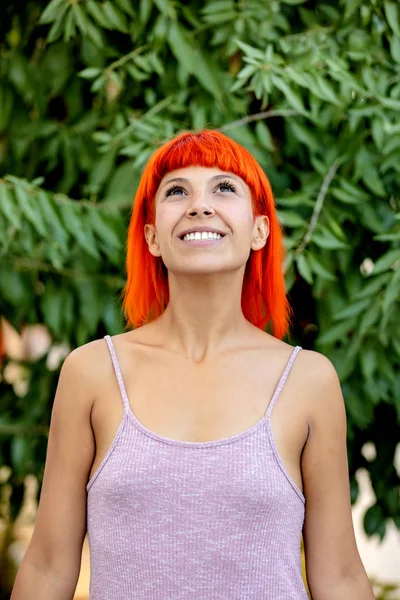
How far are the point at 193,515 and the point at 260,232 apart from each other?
538 mm

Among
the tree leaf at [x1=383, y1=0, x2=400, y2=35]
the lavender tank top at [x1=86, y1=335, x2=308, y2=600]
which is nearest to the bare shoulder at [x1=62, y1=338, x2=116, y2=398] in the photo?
the lavender tank top at [x1=86, y1=335, x2=308, y2=600]

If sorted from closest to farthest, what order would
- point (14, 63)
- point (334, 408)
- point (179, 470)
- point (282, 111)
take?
point (179, 470) < point (334, 408) < point (282, 111) < point (14, 63)

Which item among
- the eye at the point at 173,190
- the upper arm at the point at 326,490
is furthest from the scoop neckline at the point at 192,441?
the eye at the point at 173,190

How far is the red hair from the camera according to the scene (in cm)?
167

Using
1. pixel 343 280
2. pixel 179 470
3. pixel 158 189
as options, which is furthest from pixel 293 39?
pixel 179 470

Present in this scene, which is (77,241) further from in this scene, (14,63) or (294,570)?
(294,570)

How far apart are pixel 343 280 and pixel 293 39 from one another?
0.65m

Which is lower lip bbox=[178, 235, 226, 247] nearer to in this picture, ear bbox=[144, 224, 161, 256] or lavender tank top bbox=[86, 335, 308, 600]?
ear bbox=[144, 224, 161, 256]

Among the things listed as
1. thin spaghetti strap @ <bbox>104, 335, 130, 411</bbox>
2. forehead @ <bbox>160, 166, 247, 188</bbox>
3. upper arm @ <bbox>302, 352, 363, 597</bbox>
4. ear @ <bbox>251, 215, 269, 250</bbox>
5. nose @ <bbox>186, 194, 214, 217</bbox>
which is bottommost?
upper arm @ <bbox>302, 352, 363, 597</bbox>

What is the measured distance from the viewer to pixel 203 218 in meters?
1.60

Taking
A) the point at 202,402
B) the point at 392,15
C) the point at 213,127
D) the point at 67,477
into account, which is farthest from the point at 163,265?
the point at 392,15

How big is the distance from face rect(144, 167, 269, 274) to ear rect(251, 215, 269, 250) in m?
0.04

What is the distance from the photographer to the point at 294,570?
62.7 inches

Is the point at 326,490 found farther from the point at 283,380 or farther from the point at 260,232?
the point at 260,232
